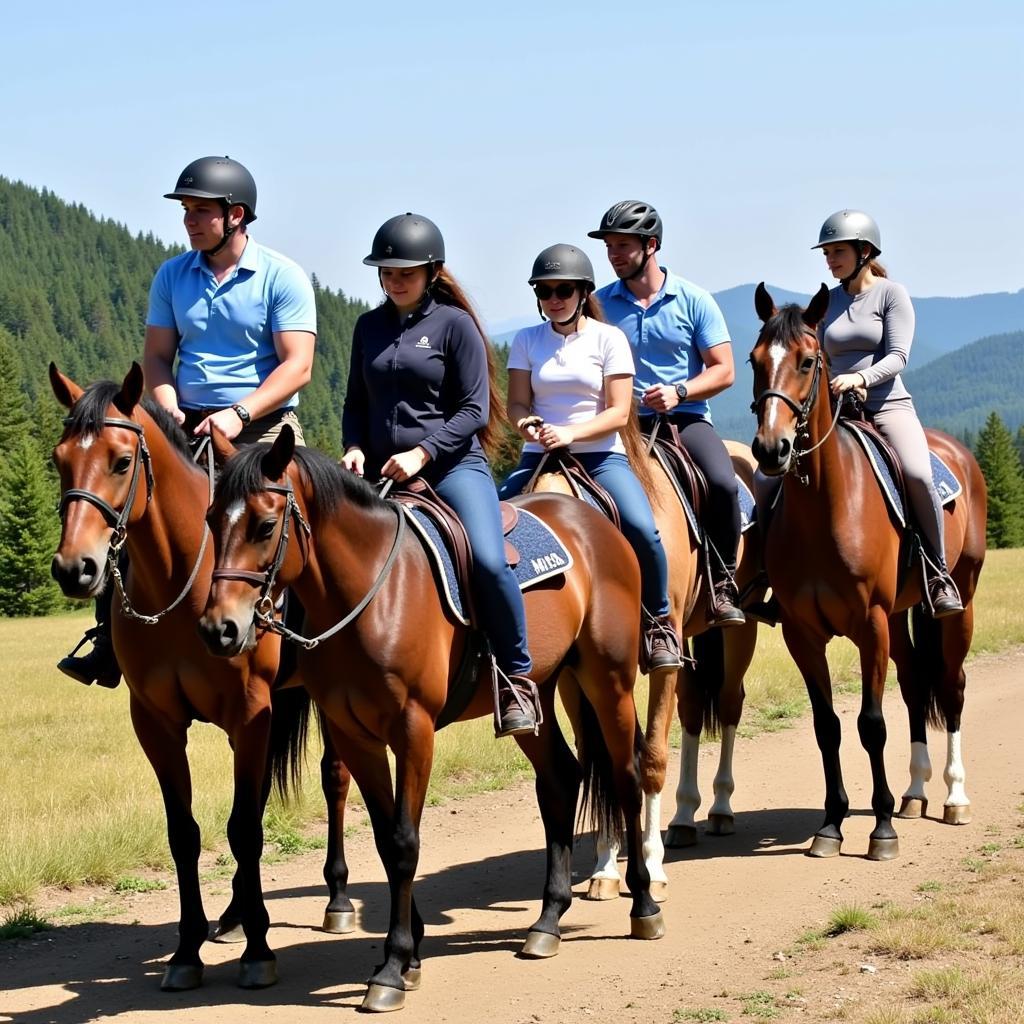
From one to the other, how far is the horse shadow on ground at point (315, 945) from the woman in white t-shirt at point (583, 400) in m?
1.75

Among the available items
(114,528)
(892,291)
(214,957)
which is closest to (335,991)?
(214,957)

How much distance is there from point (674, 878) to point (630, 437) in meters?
2.76

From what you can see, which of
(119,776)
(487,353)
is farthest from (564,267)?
(119,776)

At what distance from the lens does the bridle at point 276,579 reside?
5.98 meters

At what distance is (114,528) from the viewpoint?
21.2ft

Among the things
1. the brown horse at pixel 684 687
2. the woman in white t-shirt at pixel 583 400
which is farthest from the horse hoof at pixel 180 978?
the woman in white t-shirt at pixel 583 400

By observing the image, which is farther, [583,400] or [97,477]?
[583,400]

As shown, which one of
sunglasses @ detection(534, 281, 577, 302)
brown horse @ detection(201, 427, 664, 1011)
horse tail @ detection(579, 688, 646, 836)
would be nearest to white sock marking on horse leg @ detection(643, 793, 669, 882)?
horse tail @ detection(579, 688, 646, 836)

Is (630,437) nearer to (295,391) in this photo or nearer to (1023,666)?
(295,391)

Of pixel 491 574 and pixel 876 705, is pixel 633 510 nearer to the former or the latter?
pixel 491 574

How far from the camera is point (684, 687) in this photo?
426 inches

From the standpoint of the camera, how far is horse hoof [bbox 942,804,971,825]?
1031 cm

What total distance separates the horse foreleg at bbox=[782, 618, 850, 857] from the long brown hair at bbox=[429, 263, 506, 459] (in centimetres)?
296

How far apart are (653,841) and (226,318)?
12.9 ft
